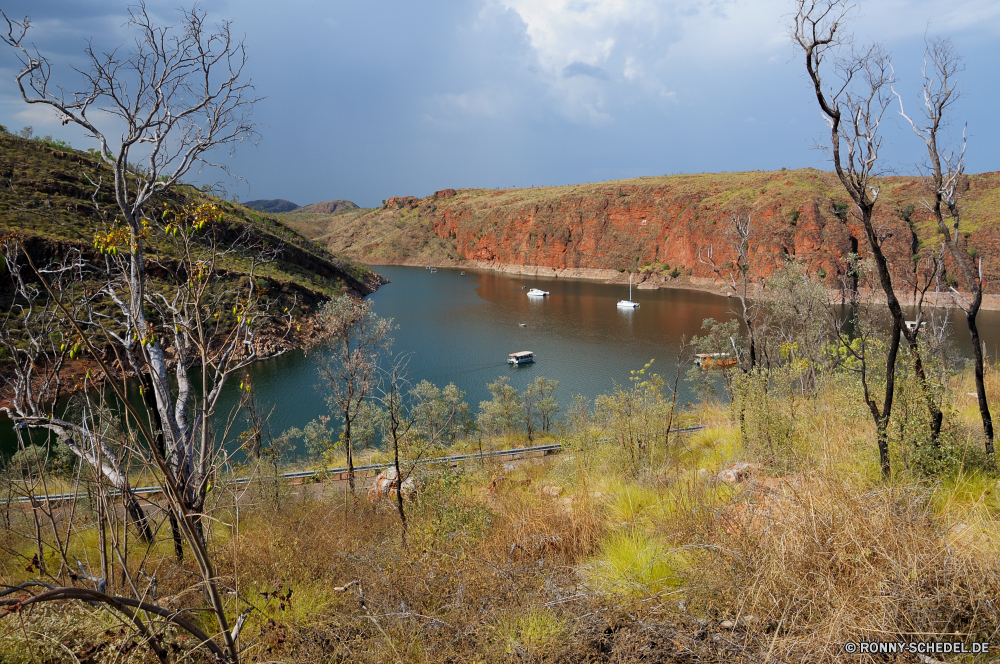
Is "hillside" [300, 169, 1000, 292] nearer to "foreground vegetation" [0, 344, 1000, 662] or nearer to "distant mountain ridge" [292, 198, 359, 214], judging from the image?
"foreground vegetation" [0, 344, 1000, 662]

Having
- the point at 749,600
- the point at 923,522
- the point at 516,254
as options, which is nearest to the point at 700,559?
the point at 749,600

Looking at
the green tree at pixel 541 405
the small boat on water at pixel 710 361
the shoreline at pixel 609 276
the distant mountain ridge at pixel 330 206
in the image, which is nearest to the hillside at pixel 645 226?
the shoreline at pixel 609 276

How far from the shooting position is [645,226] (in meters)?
63.3

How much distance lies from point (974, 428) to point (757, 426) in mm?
1981

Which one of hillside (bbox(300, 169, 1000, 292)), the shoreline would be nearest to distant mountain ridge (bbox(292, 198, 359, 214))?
hillside (bbox(300, 169, 1000, 292))

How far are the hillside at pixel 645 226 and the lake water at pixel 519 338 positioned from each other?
850 centimetres

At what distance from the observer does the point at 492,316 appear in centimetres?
3884

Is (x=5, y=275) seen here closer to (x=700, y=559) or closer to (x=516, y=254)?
(x=700, y=559)

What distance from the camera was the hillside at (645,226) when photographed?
4456 centimetres

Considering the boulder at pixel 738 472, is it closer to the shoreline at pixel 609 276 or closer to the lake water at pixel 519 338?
the lake water at pixel 519 338

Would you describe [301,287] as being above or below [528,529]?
above

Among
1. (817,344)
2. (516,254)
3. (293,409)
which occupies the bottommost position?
(293,409)

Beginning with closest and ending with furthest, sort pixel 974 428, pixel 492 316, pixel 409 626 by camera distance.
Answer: pixel 409 626 → pixel 974 428 → pixel 492 316

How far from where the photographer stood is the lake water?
21.8 metres
